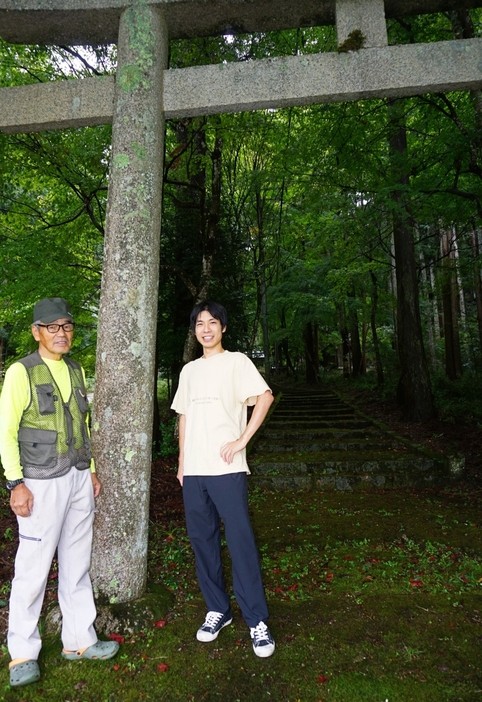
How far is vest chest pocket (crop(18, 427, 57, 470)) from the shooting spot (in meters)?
2.39

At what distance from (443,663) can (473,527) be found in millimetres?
2492

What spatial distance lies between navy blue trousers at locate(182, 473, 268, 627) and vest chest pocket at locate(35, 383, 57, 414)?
940 millimetres

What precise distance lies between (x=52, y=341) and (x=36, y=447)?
63cm

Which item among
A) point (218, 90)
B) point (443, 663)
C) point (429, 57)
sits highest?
point (429, 57)

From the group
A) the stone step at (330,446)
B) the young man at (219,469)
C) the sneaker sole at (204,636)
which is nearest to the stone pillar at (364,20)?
the young man at (219,469)

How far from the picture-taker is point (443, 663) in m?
2.43

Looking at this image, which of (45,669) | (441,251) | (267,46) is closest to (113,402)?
(45,669)

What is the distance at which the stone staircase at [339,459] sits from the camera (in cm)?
634

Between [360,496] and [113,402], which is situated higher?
[113,402]

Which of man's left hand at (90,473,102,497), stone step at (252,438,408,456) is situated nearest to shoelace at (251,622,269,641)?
man's left hand at (90,473,102,497)

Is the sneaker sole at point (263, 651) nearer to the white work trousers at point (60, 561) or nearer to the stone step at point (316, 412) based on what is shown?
the white work trousers at point (60, 561)

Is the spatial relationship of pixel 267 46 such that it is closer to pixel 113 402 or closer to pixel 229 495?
pixel 113 402

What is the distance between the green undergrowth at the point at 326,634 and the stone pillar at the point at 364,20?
418 centimetres

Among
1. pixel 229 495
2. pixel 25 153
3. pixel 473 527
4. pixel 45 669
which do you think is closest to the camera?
pixel 45 669
